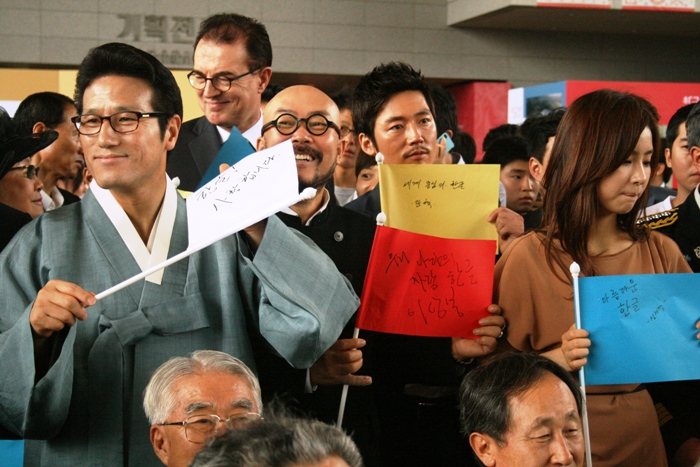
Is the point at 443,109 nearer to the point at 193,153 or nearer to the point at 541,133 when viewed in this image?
the point at 541,133

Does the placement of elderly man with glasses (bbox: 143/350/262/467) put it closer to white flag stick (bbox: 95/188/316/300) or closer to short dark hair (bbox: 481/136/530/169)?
white flag stick (bbox: 95/188/316/300)

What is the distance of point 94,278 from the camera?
181cm

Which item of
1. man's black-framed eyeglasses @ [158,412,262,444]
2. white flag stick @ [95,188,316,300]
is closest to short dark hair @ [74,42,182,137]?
white flag stick @ [95,188,316,300]

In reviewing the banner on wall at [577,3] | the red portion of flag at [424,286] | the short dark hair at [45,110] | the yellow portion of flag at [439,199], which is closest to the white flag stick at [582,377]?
the red portion of flag at [424,286]

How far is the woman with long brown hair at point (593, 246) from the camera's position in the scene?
2.04 metres

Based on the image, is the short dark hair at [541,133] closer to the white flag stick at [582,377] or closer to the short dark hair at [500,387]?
the white flag stick at [582,377]

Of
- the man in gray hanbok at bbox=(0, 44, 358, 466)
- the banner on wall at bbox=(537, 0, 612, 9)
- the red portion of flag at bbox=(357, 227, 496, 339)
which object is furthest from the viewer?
the banner on wall at bbox=(537, 0, 612, 9)

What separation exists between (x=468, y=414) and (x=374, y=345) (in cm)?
55

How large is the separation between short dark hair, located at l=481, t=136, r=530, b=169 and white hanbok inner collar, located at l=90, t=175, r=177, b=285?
2.38m

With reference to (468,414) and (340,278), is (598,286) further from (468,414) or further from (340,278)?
(340,278)

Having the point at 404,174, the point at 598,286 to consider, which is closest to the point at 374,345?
the point at 404,174

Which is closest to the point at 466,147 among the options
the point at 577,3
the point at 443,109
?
the point at 443,109

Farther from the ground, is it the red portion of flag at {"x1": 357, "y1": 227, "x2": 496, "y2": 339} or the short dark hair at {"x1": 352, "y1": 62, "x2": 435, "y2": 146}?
the short dark hair at {"x1": 352, "y1": 62, "x2": 435, "y2": 146}

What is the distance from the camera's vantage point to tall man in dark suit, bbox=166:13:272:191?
9.55 ft
